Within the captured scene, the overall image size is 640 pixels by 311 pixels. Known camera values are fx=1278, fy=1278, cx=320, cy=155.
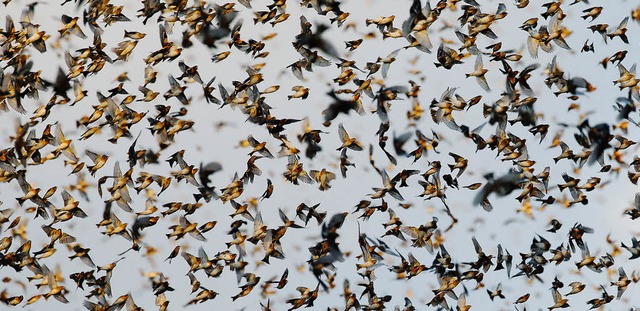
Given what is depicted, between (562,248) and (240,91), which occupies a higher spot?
(240,91)

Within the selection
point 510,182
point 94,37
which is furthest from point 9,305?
point 510,182

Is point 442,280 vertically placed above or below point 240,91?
below

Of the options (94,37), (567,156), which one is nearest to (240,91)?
(94,37)

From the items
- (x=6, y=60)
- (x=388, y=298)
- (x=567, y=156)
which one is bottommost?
(x=388, y=298)

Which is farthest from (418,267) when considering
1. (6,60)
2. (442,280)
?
(6,60)

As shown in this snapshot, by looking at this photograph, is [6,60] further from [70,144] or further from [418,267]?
[418,267]

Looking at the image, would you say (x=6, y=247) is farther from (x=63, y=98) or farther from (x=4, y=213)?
(x=63, y=98)

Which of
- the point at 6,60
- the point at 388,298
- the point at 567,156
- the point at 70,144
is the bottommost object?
the point at 388,298
